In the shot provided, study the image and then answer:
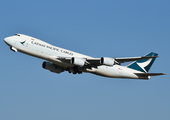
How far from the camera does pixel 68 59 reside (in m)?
41.8

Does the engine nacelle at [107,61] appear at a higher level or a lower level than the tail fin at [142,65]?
lower

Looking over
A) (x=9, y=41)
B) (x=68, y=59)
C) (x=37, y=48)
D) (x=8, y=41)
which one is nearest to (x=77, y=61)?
(x=68, y=59)

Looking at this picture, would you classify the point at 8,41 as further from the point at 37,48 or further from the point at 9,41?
the point at 37,48

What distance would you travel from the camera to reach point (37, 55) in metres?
40.9

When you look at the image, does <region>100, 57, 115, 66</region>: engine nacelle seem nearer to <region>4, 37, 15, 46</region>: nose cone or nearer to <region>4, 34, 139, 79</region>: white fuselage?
<region>4, 34, 139, 79</region>: white fuselage

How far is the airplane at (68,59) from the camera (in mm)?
40688

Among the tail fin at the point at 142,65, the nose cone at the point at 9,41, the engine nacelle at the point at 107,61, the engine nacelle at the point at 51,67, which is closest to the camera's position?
the nose cone at the point at 9,41

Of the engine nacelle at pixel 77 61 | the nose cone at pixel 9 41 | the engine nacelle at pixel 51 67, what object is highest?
the nose cone at pixel 9 41

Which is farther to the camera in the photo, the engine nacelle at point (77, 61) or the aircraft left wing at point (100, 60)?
the engine nacelle at point (77, 61)

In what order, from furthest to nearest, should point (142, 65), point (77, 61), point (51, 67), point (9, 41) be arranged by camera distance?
point (142, 65)
point (51, 67)
point (77, 61)
point (9, 41)

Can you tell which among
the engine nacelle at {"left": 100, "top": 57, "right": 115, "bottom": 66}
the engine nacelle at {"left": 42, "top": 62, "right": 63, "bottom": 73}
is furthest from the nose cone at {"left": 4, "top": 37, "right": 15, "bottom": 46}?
the engine nacelle at {"left": 100, "top": 57, "right": 115, "bottom": 66}

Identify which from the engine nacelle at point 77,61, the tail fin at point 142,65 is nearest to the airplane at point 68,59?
the engine nacelle at point 77,61

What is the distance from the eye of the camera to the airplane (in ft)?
133

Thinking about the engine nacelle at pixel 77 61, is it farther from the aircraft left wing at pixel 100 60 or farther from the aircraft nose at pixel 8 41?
the aircraft nose at pixel 8 41
